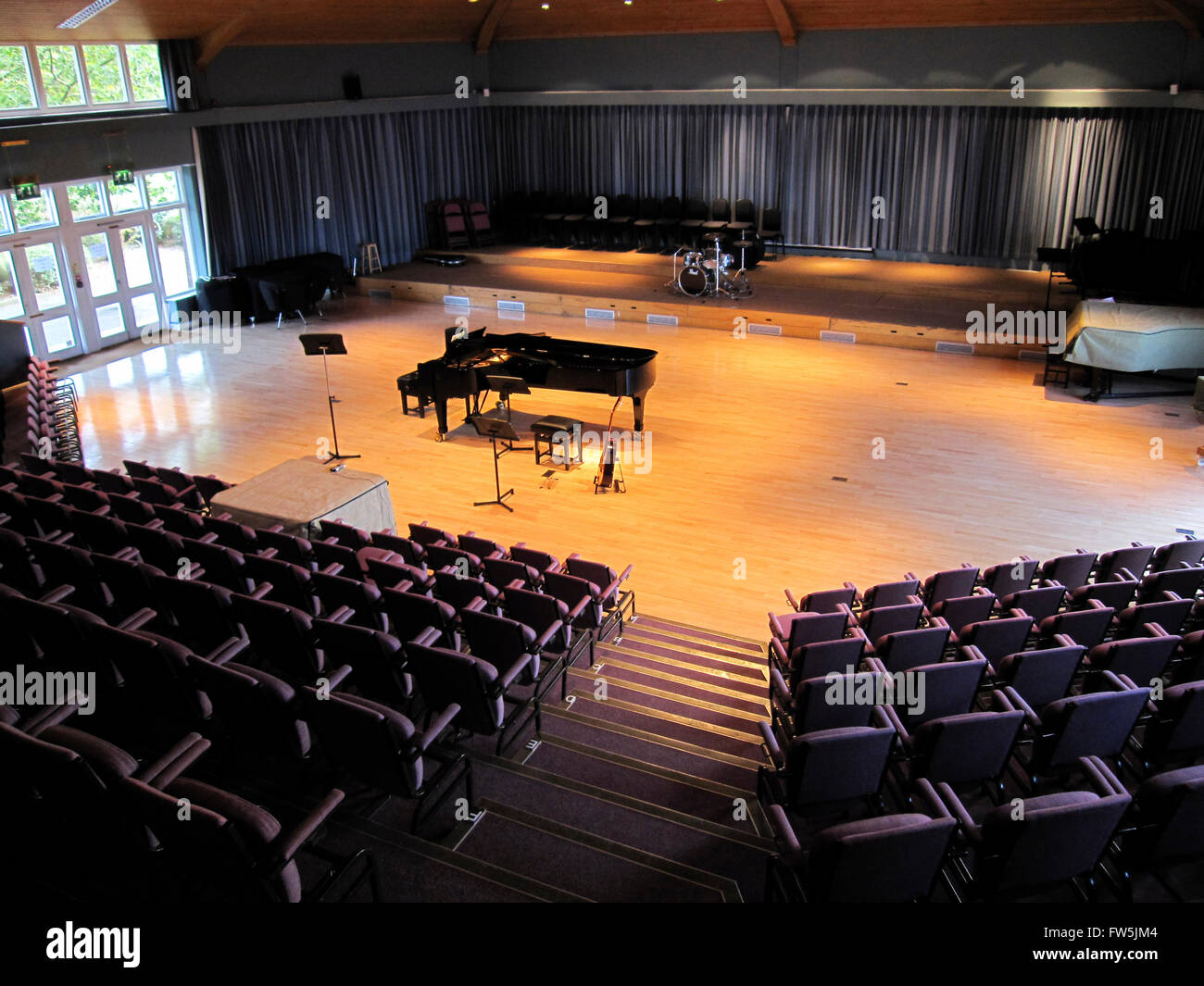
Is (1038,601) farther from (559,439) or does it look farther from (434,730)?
(559,439)

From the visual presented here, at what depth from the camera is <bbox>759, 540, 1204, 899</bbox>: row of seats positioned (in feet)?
11.3

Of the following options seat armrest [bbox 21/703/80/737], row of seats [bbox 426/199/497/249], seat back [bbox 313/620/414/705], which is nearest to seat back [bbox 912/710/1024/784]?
seat back [bbox 313/620/414/705]

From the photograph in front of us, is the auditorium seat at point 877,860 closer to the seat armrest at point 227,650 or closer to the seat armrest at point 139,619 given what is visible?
the seat armrest at point 227,650

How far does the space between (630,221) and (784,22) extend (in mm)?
4640

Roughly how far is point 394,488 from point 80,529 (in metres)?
3.52

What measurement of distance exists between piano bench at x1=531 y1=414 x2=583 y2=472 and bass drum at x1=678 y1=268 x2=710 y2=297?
20.8 feet

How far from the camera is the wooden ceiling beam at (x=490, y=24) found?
744 inches

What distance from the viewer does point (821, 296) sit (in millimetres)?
16328

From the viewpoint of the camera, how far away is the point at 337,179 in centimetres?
1836

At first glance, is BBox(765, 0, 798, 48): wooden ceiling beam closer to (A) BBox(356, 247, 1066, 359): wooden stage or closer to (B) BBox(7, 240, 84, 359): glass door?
(A) BBox(356, 247, 1066, 359): wooden stage

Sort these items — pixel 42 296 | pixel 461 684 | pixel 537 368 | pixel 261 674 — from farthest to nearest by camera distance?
pixel 42 296, pixel 537 368, pixel 461 684, pixel 261 674

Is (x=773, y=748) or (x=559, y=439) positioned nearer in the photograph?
(x=773, y=748)

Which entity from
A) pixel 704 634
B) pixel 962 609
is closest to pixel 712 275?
pixel 704 634
